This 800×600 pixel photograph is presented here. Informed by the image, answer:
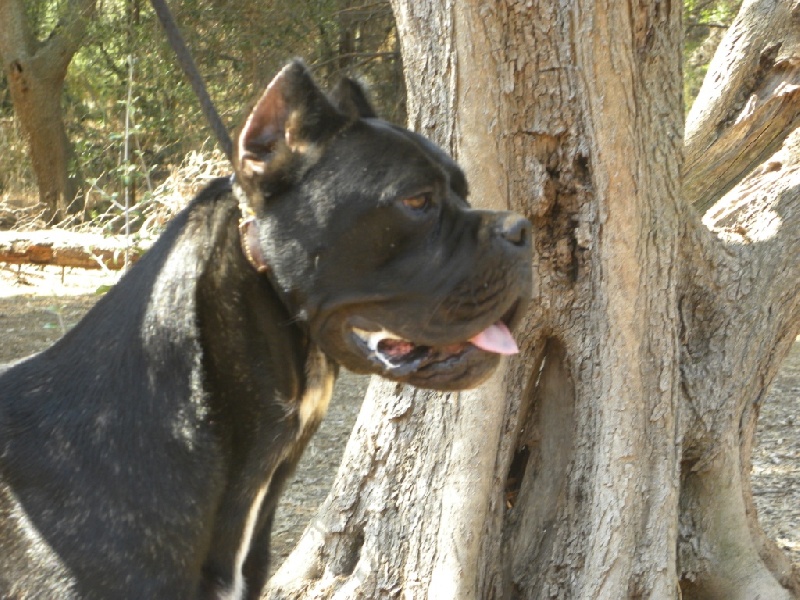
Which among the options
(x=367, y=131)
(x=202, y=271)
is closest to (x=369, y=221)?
(x=367, y=131)

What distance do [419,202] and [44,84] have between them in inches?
614

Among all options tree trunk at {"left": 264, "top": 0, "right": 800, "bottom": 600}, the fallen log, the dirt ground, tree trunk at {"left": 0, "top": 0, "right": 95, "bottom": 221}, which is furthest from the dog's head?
tree trunk at {"left": 0, "top": 0, "right": 95, "bottom": 221}

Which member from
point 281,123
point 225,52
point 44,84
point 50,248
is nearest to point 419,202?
point 281,123

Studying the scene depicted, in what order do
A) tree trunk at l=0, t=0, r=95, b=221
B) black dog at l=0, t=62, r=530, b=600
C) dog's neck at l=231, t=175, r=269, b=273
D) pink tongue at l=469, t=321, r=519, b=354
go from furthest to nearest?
tree trunk at l=0, t=0, r=95, b=221 < pink tongue at l=469, t=321, r=519, b=354 < dog's neck at l=231, t=175, r=269, b=273 < black dog at l=0, t=62, r=530, b=600

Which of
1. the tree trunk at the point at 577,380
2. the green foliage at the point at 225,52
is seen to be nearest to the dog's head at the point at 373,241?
the tree trunk at the point at 577,380

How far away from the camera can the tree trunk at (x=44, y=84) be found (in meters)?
16.2

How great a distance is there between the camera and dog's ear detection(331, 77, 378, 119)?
114 inches

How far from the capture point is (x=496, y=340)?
3004 mm

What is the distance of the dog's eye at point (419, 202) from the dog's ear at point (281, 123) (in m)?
0.31

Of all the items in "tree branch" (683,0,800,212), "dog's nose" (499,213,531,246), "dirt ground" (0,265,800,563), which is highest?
"dog's nose" (499,213,531,246)

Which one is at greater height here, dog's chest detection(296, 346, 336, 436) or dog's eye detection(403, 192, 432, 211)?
dog's eye detection(403, 192, 432, 211)

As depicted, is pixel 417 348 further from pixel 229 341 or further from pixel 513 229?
pixel 229 341

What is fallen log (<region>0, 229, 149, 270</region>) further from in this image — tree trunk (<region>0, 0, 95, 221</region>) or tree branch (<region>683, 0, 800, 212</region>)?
tree branch (<region>683, 0, 800, 212</region>)

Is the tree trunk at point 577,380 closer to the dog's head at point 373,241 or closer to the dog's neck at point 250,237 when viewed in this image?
the dog's head at point 373,241
